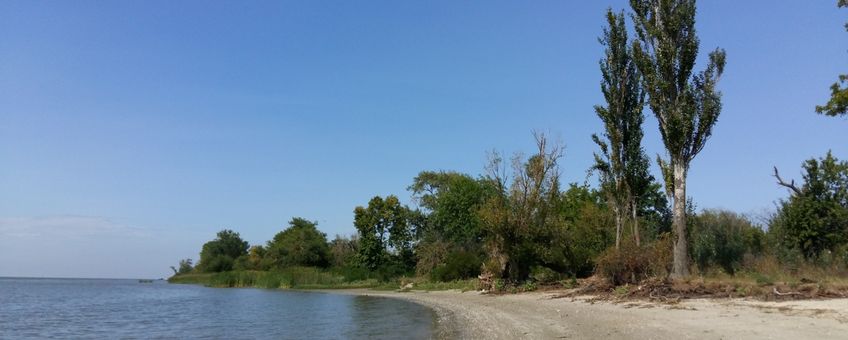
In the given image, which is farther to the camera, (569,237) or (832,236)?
(569,237)

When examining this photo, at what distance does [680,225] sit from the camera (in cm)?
2250

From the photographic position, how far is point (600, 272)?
24.9 meters

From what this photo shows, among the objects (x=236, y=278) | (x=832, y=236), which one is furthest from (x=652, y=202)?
(x=236, y=278)

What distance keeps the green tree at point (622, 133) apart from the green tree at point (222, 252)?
82.9 m

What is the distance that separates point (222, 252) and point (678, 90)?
97.5m

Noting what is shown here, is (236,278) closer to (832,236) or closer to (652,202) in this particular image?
(652,202)

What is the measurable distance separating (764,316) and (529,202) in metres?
18.6

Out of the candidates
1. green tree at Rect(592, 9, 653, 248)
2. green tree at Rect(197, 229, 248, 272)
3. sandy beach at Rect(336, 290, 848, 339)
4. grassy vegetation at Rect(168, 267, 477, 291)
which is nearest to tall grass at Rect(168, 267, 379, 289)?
grassy vegetation at Rect(168, 267, 477, 291)

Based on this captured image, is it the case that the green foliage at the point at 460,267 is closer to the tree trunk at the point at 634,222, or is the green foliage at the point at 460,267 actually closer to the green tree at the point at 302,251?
the tree trunk at the point at 634,222

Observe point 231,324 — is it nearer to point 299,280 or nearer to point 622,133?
point 622,133

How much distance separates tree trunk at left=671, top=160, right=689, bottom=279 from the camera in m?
22.1

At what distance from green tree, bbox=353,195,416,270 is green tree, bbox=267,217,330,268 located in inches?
449

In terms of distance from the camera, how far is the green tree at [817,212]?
1078 inches

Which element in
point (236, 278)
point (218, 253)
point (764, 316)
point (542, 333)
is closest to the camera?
point (764, 316)
